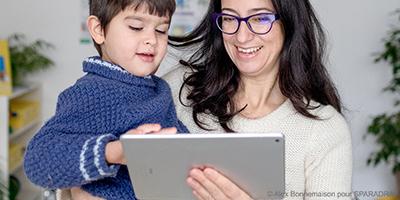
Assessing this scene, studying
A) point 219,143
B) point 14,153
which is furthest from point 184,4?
point 219,143

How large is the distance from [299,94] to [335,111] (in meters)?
0.10

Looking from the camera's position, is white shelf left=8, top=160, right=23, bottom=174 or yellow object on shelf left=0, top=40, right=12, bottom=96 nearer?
yellow object on shelf left=0, top=40, right=12, bottom=96

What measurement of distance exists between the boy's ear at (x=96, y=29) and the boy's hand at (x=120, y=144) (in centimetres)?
32

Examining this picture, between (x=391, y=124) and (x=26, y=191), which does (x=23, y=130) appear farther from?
(x=391, y=124)

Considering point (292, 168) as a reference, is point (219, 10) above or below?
above

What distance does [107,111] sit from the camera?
1.15 m

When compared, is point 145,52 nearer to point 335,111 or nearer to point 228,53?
point 228,53

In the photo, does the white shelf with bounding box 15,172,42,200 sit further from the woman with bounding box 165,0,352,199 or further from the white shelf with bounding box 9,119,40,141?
the woman with bounding box 165,0,352,199

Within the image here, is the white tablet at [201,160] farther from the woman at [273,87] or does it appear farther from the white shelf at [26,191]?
the white shelf at [26,191]

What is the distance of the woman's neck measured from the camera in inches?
59.1

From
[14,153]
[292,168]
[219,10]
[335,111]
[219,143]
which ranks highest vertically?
[219,10]

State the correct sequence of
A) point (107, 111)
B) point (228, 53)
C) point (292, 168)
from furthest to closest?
1. point (228, 53)
2. point (292, 168)
3. point (107, 111)

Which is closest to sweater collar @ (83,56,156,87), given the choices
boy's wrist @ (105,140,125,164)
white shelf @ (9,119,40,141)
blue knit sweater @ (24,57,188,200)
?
blue knit sweater @ (24,57,188,200)

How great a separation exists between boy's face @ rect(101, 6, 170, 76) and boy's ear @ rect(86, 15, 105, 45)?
0.02 m
